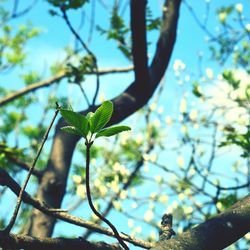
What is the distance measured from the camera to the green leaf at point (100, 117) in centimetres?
81

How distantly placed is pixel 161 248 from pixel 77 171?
11.8 ft

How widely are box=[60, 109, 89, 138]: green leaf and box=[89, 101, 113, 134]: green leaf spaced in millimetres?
15

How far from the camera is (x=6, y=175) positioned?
1.01 m

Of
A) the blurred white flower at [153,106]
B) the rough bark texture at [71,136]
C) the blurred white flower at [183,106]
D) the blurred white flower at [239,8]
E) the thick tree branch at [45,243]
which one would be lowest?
the thick tree branch at [45,243]

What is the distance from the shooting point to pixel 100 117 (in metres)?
0.83

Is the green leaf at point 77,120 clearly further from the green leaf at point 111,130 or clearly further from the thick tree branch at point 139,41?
the thick tree branch at point 139,41

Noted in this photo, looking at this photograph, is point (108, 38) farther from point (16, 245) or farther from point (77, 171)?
point (16, 245)

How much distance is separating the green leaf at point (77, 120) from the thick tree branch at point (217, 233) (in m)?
0.29

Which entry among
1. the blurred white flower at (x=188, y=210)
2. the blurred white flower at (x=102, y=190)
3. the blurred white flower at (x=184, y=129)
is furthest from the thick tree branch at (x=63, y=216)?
the blurred white flower at (x=102, y=190)

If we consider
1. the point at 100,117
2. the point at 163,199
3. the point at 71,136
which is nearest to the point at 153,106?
the point at 163,199

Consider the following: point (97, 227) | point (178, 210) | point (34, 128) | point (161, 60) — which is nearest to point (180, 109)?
point (178, 210)

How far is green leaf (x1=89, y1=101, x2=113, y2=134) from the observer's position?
0.81 meters

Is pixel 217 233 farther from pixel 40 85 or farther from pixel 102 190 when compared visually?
pixel 102 190

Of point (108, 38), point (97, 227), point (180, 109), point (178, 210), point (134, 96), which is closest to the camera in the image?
point (97, 227)
